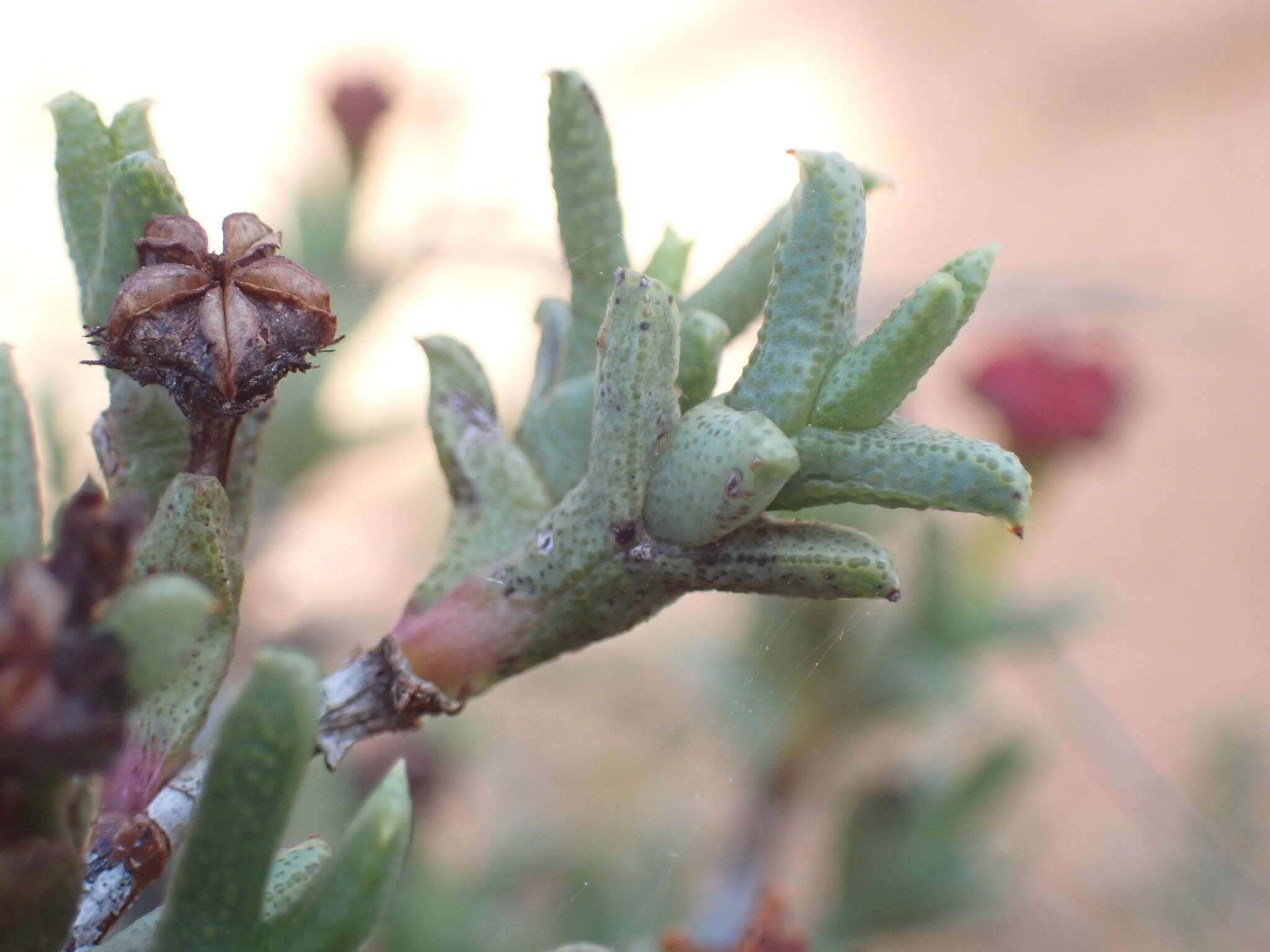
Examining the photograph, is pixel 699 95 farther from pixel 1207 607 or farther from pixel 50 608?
pixel 50 608

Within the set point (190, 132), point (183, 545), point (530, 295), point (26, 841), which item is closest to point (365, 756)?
point (183, 545)

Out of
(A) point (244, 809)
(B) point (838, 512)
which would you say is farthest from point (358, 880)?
(B) point (838, 512)

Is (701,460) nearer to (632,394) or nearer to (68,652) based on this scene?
(632,394)

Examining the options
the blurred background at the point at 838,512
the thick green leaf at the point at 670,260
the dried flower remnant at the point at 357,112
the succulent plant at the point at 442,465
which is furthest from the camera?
the dried flower remnant at the point at 357,112

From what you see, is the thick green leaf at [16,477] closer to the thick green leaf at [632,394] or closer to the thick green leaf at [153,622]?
the thick green leaf at [153,622]

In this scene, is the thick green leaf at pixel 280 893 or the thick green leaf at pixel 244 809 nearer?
the thick green leaf at pixel 244 809

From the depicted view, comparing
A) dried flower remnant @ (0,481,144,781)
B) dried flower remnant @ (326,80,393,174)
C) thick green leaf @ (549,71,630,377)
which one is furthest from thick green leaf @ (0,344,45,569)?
dried flower remnant @ (326,80,393,174)

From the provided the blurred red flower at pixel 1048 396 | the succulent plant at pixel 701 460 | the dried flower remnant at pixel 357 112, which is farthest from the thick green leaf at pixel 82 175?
the blurred red flower at pixel 1048 396
